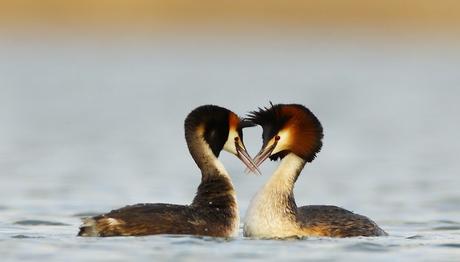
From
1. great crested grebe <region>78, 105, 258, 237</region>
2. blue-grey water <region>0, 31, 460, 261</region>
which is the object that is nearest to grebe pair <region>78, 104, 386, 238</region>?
great crested grebe <region>78, 105, 258, 237</region>

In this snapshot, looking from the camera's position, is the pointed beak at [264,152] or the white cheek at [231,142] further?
the white cheek at [231,142]

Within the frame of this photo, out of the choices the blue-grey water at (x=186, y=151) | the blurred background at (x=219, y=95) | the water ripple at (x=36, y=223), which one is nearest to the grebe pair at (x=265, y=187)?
the blue-grey water at (x=186, y=151)

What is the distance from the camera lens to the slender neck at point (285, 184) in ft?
47.3

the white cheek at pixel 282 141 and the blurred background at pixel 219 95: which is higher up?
the blurred background at pixel 219 95

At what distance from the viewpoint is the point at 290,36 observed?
76.3 meters

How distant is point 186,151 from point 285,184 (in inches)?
468

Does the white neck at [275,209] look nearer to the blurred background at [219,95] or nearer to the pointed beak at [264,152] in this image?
the pointed beak at [264,152]

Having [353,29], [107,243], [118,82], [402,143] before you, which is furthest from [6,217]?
[353,29]

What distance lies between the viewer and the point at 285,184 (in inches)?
576

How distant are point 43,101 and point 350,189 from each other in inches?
802

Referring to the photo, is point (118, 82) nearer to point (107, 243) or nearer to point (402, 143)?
point (402, 143)

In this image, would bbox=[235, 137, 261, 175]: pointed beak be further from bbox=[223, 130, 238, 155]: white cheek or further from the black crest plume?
the black crest plume

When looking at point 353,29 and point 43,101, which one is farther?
point 353,29

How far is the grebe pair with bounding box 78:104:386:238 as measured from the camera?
14094 mm
